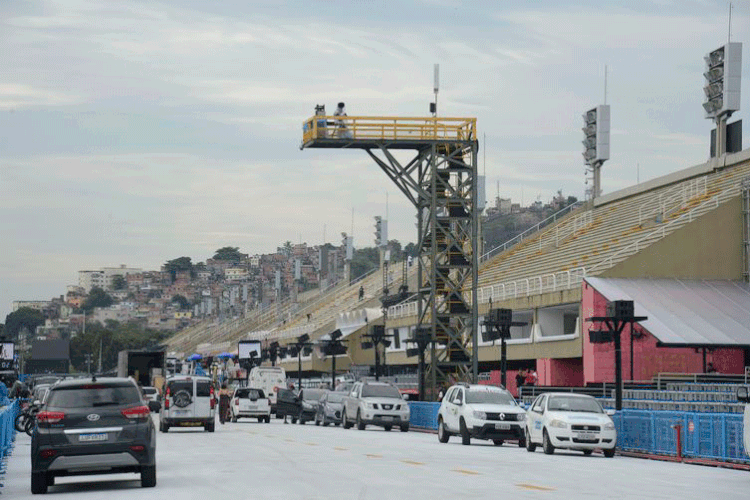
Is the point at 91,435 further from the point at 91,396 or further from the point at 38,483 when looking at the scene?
the point at 38,483

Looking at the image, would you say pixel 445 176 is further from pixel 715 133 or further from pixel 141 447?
pixel 141 447

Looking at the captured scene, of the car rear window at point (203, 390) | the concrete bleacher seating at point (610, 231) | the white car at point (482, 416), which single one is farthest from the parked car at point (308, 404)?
the white car at point (482, 416)

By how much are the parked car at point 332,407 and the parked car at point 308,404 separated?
2520 mm

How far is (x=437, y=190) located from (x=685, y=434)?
3121 centimetres

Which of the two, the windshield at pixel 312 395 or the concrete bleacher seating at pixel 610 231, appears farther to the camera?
the concrete bleacher seating at pixel 610 231

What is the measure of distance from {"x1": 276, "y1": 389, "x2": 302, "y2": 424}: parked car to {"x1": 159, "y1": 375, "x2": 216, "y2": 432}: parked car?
1443cm

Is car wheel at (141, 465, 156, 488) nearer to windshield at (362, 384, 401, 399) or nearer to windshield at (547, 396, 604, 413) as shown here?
windshield at (547, 396, 604, 413)

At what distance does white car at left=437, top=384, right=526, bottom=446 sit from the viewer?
36062mm

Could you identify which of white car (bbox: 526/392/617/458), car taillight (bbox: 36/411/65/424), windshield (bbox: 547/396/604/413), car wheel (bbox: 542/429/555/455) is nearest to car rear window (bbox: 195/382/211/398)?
white car (bbox: 526/392/617/458)

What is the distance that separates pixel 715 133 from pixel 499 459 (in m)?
47.6

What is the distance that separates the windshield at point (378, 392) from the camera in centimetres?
4906

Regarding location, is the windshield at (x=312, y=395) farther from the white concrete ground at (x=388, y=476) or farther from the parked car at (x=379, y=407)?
the white concrete ground at (x=388, y=476)

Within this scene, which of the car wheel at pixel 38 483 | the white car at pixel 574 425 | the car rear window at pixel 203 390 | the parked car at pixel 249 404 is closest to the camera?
the car wheel at pixel 38 483

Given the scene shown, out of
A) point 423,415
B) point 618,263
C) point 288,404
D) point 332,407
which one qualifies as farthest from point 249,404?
point 618,263
